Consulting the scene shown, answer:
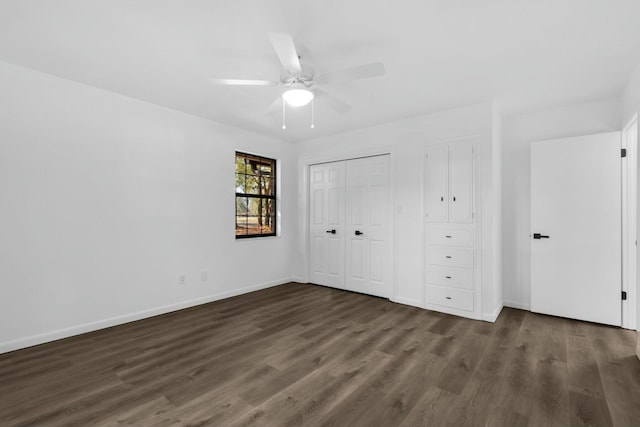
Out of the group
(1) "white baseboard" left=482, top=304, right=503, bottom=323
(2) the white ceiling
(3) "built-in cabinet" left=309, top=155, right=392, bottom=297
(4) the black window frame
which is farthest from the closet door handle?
(4) the black window frame

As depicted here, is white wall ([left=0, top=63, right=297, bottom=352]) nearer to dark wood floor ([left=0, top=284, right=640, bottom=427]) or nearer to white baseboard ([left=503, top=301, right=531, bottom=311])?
dark wood floor ([left=0, top=284, right=640, bottom=427])

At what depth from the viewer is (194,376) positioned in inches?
88.8

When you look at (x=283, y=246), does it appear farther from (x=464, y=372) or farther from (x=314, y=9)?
(x=314, y=9)

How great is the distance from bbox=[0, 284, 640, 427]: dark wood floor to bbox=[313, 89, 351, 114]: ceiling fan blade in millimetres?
2248

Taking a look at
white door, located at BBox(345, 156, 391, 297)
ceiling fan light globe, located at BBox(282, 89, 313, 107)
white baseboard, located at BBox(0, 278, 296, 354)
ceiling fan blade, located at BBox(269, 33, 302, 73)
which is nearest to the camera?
ceiling fan blade, located at BBox(269, 33, 302, 73)

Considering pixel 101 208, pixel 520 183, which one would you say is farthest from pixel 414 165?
pixel 101 208

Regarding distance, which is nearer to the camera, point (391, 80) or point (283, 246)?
point (391, 80)

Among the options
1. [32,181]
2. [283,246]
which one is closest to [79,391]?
[32,181]

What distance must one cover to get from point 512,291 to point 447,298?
95cm

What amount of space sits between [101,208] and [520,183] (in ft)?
16.3

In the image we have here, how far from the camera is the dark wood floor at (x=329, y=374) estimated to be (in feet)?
5.94

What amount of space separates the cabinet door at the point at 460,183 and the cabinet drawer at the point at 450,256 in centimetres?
37

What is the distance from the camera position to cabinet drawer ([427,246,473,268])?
11.7ft

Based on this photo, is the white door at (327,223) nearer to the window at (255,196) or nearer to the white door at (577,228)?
the window at (255,196)
